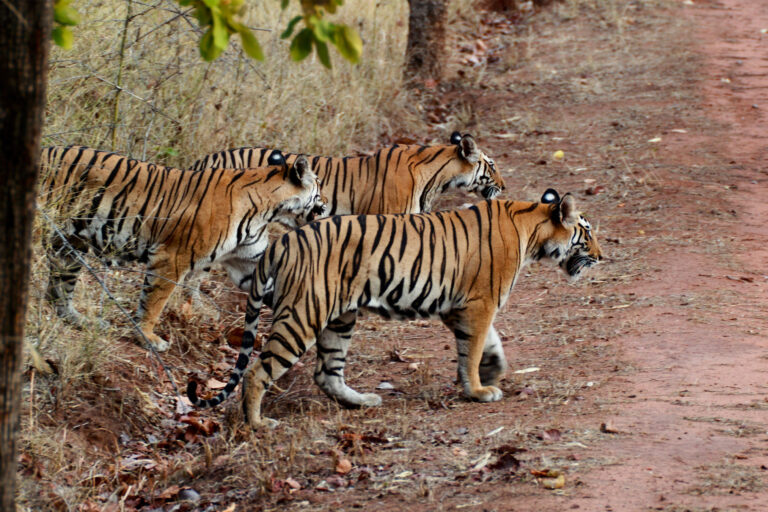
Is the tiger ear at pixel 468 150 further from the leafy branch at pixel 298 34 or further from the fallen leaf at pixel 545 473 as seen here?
the leafy branch at pixel 298 34

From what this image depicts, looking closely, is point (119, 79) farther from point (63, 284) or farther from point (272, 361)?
point (272, 361)

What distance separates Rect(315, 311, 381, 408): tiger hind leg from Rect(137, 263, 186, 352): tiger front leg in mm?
1276

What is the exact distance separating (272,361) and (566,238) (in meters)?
2.01

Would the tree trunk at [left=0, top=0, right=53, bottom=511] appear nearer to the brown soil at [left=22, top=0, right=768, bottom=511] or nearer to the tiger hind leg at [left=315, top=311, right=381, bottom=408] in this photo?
the brown soil at [left=22, top=0, right=768, bottom=511]

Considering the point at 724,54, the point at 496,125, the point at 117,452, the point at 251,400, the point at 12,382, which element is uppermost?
the point at 724,54

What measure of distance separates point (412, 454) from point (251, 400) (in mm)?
1046

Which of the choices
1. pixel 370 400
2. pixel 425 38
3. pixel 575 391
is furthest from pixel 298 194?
pixel 425 38

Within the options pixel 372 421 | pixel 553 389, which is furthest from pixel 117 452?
pixel 553 389

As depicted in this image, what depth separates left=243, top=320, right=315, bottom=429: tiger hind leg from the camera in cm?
533

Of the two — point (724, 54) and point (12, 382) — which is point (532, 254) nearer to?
point (12, 382)

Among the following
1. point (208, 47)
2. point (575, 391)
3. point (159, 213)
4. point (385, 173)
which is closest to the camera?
point (208, 47)

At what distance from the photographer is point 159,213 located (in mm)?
6625

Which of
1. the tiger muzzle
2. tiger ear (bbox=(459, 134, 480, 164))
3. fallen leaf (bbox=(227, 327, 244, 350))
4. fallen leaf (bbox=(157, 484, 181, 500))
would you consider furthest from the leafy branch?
the tiger muzzle

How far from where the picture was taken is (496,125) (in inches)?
474
